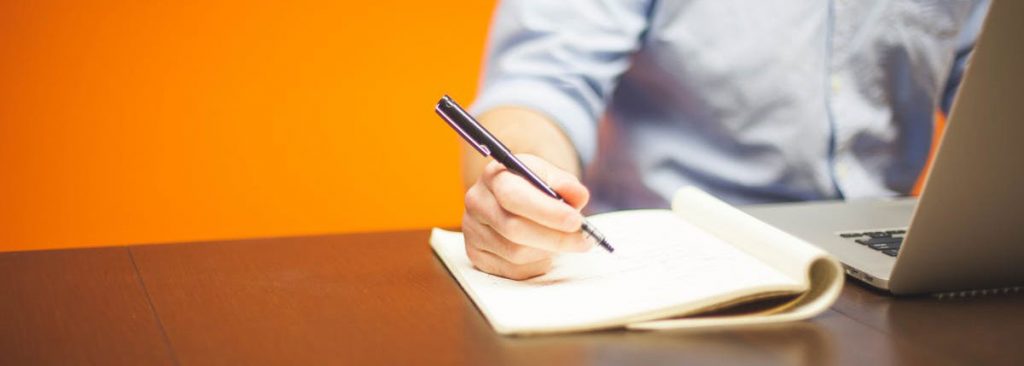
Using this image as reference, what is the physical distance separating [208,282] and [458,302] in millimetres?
185

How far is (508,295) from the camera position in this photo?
1.89ft

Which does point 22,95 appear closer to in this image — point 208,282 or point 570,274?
point 208,282

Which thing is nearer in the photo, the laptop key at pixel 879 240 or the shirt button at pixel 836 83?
the laptop key at pixel 879 240

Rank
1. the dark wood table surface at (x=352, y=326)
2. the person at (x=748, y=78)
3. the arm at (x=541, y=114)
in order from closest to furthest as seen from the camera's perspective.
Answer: the dark wood table surface at (x=352, y=326) → the arm at (x=541, y=114) → the person at (x=748, y=78)

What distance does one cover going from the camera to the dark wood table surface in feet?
1.58

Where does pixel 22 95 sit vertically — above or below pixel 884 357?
above

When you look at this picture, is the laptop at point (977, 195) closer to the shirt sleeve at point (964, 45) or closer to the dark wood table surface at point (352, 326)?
the dark wood table surface at point (352, 326)

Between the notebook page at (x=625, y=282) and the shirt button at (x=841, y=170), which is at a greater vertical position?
the notebook page at (x=625, y=282)

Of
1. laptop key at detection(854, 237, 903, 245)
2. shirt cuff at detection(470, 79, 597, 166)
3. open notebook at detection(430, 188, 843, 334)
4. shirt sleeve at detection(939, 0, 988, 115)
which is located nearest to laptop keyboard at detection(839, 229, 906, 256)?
laptop key at detection(854, 237, 903, 245)

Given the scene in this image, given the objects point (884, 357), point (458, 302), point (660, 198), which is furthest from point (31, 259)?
point (660, 198)

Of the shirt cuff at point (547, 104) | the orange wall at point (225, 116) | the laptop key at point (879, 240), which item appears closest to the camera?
the laptop key at point (879, 240)

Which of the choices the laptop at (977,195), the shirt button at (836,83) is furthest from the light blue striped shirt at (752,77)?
the laptop at (977,195)

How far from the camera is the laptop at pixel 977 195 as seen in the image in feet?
1.65

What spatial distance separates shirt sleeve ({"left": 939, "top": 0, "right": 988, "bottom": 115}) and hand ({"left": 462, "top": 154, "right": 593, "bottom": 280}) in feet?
2.81
